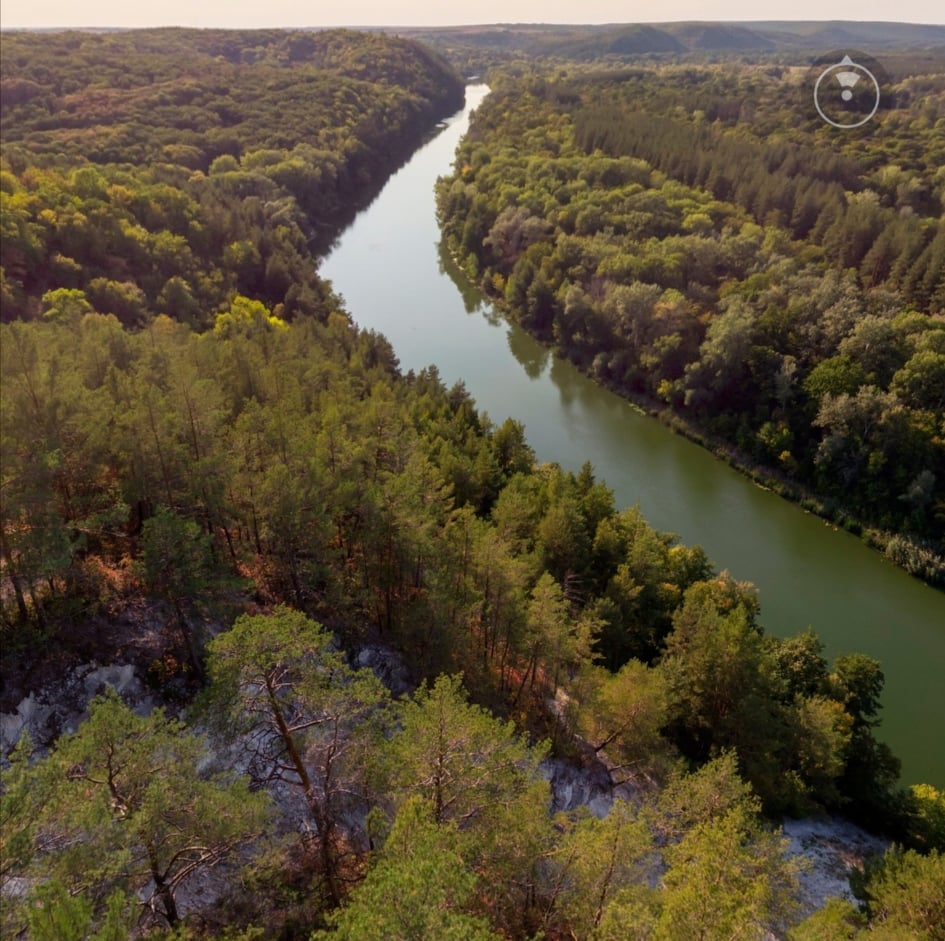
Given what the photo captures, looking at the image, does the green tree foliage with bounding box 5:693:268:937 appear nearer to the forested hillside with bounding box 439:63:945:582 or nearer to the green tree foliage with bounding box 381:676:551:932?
the green tree foliage with bounding box 381:676:551:932

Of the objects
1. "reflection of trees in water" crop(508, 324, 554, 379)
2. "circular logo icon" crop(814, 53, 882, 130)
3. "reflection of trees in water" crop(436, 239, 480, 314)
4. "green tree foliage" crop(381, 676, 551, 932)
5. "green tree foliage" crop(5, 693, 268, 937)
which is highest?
"circular logo icon" crop(814, 53, 882, 130)

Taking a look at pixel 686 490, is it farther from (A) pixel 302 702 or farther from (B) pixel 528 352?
(A) pixel 302 702

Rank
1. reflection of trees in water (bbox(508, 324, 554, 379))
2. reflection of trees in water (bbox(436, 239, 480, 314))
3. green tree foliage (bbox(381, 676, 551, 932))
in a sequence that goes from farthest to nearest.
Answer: reflection of trees in water (bbox(436, 239, 480, 314)), reflection of trees in water (bbox(508, 324, 554, 379)), green tree foliage (bbox(381, 676, 551, 932))

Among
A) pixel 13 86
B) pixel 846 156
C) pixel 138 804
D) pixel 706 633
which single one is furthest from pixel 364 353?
pixel 13 86

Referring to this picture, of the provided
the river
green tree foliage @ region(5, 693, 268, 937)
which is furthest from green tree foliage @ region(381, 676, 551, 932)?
the river

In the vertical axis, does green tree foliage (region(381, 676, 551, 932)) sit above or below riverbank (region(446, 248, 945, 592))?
above

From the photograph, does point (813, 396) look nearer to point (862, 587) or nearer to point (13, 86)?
point (862, 587)
